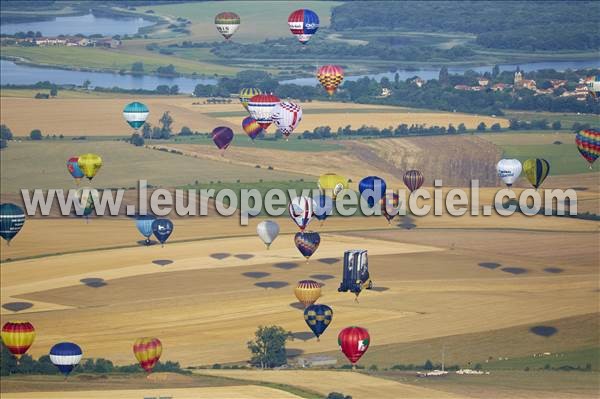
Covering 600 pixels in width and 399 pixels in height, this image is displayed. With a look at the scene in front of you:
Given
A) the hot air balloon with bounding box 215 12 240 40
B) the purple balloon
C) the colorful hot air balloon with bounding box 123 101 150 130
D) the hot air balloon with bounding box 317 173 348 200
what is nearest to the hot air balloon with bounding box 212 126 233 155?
the purple balloon

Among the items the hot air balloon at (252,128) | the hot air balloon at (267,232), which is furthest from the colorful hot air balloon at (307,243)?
the hot air balloon at (252,128)

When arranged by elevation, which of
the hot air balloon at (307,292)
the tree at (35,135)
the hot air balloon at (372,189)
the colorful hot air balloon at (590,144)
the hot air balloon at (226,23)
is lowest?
the hot air balloon at (307,292)

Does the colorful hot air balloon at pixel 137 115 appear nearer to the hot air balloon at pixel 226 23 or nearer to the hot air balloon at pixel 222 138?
the hot air balloon at pixel 226 23

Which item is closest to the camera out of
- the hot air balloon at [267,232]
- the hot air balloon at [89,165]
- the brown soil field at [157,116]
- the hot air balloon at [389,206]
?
the hot air balloon at [267,232]

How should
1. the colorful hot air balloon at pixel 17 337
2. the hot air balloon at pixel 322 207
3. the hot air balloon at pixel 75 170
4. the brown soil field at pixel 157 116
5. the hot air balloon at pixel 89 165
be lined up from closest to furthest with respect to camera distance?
the colorful hot air balloon at pixel 17 337
the hot air balloon at pixel 322 207
the hot air balloon at pixel 89 165
the hot air balloon at pixel 75 170
the brown soil field at pixel 157 116

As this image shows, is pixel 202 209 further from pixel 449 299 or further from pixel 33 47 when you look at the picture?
pixel 33 47

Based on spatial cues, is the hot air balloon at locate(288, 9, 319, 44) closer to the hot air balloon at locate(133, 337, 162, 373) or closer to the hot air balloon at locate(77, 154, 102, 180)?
the hot air balloon at locate(77, 154, 102, 180)

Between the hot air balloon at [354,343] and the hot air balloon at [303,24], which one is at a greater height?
the hot air balloon at [303,24]
